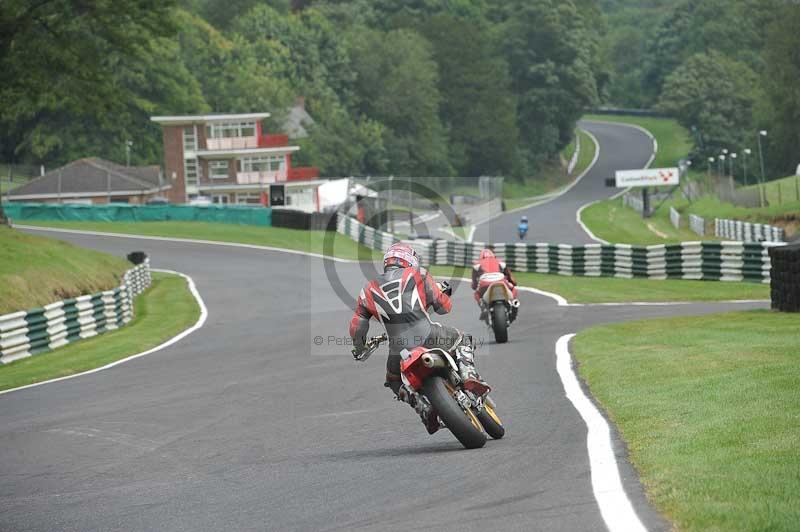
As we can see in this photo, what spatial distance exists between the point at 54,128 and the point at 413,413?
95.2 m

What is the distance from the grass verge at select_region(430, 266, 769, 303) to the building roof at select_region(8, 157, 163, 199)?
177 feet

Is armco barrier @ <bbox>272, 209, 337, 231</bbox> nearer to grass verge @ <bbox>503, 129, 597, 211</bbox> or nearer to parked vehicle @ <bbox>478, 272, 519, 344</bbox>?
parked vehicle @ <bbox>478, 272, 519, 344</bbox>

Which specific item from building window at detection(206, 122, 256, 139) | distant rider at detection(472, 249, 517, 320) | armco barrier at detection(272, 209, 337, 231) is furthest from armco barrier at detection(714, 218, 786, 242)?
building window at detection(206, 122, 256, 139)

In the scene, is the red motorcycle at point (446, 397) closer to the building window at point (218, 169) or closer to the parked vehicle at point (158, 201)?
the parked vehicle at point (158, 201)

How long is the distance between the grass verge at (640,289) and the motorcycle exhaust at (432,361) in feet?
66.3

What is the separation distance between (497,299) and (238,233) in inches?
1717

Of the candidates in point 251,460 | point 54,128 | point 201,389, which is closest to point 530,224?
point 54,128

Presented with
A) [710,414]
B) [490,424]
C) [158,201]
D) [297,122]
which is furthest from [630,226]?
[490,424]

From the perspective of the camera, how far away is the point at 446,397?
395 inches

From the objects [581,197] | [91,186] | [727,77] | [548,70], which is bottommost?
[581,197]

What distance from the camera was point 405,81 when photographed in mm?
126562

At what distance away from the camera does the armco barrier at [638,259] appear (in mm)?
33812

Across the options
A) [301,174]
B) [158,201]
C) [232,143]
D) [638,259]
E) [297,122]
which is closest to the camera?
[638,259]

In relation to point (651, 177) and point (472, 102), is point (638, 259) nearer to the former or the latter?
point (651, 177)
